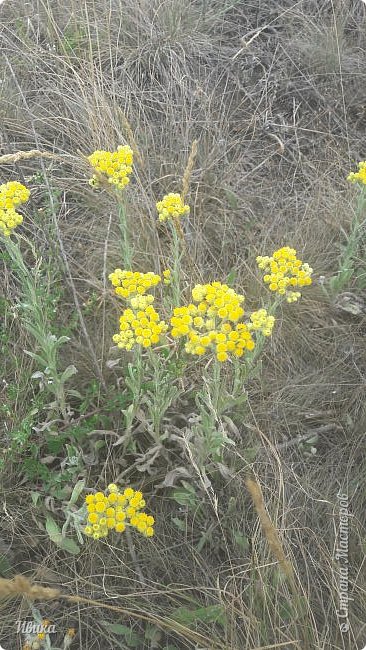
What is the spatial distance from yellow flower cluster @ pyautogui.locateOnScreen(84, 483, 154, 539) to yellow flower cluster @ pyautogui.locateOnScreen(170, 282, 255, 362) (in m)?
0.47

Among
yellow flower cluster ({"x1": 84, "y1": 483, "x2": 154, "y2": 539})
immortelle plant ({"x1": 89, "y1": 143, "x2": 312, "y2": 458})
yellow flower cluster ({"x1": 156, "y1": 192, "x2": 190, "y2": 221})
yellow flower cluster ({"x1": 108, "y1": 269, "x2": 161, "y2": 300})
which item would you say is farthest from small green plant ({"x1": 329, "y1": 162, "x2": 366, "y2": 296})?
yellow flower cluster ({"x1": 84, "y1": 483, "x2": 154, "y2": 539})

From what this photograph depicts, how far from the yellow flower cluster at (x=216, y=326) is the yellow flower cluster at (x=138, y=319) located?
6 centimetres

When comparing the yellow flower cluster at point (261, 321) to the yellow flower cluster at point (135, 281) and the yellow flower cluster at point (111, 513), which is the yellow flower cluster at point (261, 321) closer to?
the yellow flower cluster at point (135, 281)

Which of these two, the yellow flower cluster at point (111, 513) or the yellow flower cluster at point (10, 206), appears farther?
the yellow flower cluster at point (10, 206)

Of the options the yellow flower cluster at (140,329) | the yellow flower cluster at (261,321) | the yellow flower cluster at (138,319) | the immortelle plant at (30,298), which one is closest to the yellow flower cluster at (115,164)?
the immortelle plant at (30,298)

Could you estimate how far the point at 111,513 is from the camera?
60.3 inches

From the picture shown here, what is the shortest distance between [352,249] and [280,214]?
598 millimetres

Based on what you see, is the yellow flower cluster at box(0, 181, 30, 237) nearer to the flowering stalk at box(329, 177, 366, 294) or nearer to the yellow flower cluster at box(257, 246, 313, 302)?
A: the yellow flower cluster at box(257, 246, 313, 302)

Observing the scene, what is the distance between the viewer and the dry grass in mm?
1736

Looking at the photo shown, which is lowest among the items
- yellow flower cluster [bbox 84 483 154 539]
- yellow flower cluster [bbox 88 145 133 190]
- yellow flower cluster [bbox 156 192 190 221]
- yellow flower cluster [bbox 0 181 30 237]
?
yellow flower cluster [bbox 84 483 154 539]

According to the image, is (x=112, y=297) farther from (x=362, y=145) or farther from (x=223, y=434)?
(x=362, y=145)

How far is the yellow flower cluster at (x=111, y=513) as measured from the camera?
1507 millimetres

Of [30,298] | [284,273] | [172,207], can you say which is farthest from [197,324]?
[30,298]

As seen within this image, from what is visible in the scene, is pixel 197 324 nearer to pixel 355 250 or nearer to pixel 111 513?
pixel 111 513
